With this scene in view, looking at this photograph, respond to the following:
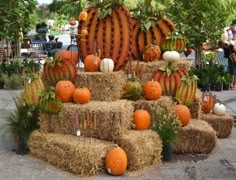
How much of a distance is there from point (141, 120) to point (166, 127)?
33cm

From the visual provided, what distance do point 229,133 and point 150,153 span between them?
2134 millimetres

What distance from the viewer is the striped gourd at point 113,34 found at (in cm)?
632

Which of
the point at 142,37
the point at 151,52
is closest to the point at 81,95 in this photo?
the point at 151,52

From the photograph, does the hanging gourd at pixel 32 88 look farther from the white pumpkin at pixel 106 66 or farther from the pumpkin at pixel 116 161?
the pumpkin at pixel 116 161

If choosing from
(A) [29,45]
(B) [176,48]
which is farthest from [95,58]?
(A) [29,45]

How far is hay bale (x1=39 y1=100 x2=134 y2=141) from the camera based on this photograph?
18.1 feet

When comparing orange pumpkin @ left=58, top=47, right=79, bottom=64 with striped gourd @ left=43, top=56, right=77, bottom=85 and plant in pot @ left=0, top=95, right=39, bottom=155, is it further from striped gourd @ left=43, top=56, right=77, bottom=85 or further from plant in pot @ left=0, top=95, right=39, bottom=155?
plant in pot @ left=0, top=95, right=39, bottom=155

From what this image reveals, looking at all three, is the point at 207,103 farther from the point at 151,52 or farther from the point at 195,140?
the point at 151,52

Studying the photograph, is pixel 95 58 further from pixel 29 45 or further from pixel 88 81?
pixel 29 45

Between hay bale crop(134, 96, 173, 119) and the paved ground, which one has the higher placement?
hay bale crop(134, 96, 173, 119)

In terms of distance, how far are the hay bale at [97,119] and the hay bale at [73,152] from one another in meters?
0.10

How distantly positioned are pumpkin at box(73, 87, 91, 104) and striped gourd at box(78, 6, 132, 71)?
0.77m

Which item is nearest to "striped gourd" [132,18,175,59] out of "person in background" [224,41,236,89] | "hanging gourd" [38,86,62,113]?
"hanging gourd" [38,86,62,113]

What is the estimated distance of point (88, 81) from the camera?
19.5 feet
